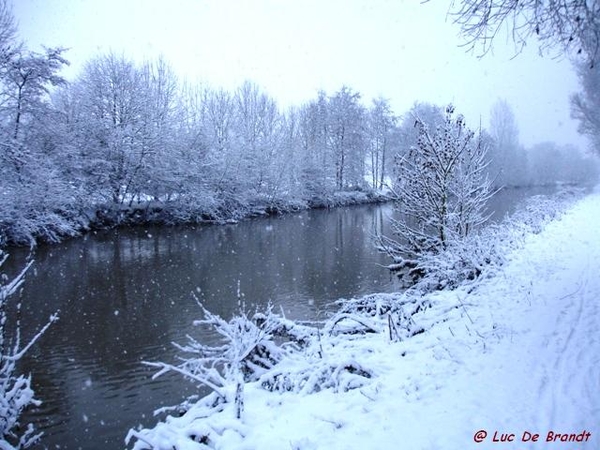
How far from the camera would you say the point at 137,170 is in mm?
27531

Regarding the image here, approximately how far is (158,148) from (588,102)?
30.8 metres

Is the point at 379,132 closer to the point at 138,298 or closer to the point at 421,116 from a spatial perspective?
the point at 421,116

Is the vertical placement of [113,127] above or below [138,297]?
above

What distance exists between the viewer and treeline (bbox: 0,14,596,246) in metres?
19.0

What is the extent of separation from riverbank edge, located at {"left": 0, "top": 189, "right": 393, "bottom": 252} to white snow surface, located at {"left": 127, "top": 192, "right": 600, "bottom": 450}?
333 inches

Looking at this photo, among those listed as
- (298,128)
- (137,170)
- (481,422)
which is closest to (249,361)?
(481,422)

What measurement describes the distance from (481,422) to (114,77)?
110 ft

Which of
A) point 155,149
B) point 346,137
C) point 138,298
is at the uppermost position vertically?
point 346,137

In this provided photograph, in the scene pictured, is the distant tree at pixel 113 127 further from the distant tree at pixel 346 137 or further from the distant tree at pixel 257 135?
the distant tree at pixel 346 137

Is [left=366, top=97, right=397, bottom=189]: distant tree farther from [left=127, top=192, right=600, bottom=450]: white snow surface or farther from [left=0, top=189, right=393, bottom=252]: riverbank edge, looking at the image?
[left=127, top=192, right=600, bottom=450]: white snow surface

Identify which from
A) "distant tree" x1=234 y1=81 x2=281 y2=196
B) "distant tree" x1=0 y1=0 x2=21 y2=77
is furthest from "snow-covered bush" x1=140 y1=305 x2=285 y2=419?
"distant tree" x1=234 y1=81 x2=281 y2=196

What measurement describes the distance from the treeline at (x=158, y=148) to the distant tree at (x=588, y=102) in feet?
44.6

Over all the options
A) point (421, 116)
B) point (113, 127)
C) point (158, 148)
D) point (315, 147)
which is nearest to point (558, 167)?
point (421, 116)

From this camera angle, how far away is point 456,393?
11.2 ft
